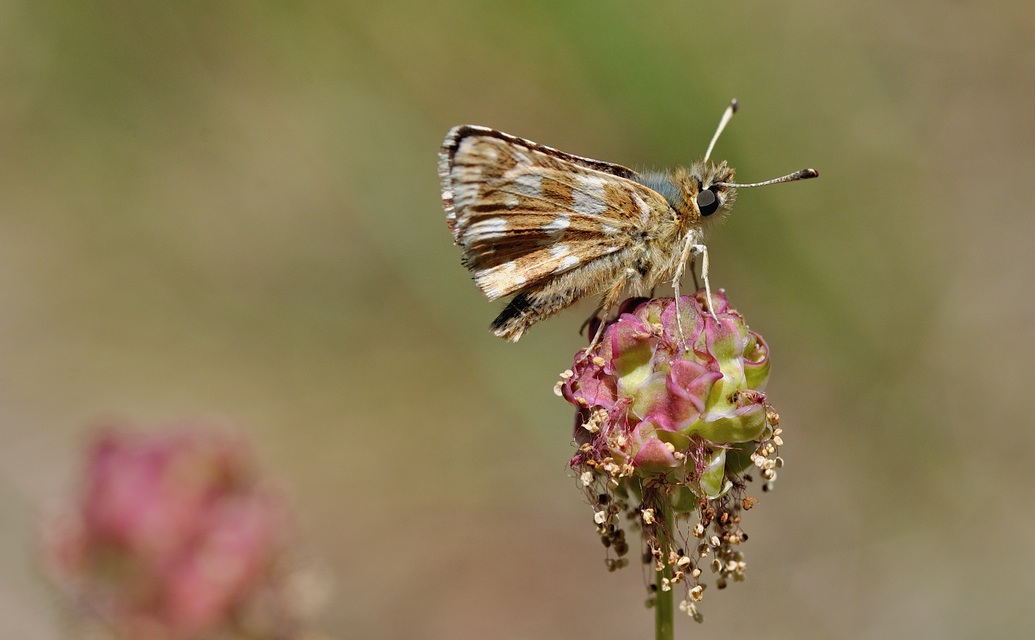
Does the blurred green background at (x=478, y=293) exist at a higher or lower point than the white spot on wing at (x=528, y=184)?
higher

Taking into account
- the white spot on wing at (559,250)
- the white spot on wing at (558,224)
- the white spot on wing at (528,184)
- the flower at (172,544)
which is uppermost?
the white spot on wing at (528,184)

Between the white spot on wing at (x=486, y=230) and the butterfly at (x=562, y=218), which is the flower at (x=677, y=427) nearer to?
the butterfly at (x=562, y=218)

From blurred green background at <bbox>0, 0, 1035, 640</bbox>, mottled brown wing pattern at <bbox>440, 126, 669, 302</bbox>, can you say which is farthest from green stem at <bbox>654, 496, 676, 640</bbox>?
blurred green background at <bbox>0, 0, 1035, 640</bbox>

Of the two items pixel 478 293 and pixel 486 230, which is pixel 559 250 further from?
pixel 478 293

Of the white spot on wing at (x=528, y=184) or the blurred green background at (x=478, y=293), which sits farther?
the blurred green background at (x=478, y=293)

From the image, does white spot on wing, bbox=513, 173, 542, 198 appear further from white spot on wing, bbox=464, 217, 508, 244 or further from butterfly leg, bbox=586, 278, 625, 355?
butterfly leg, bbox=586, 278, 625, 355

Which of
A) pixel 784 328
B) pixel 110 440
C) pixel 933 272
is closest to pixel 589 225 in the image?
pixel 110 440

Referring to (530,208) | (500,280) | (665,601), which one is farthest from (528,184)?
(665,601)

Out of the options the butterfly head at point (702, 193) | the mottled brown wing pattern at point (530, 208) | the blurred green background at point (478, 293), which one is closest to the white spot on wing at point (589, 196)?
the mottled brown wing pattern at point (530, 208)
